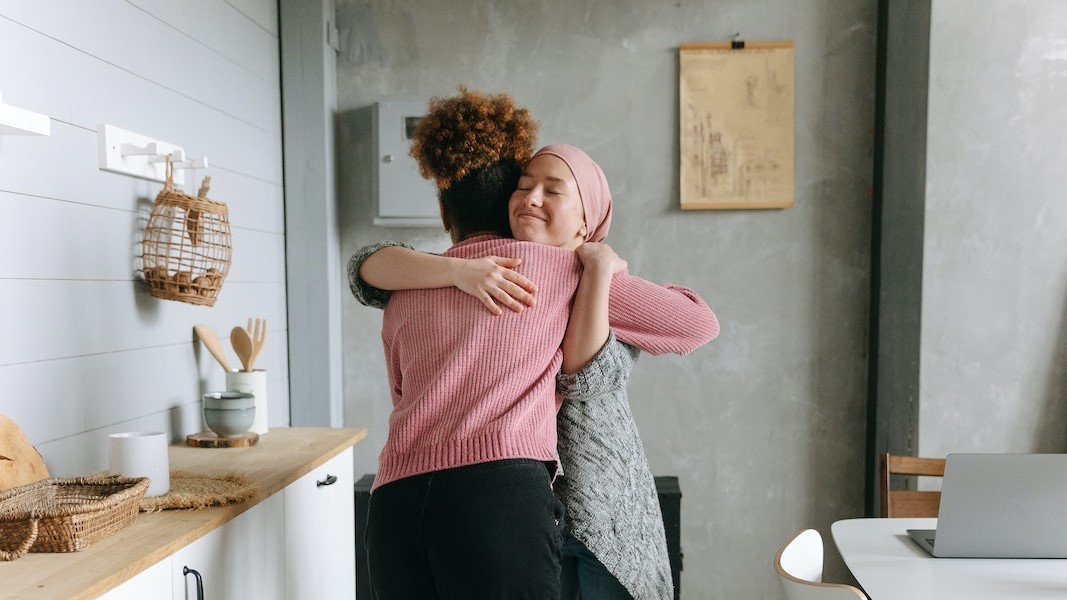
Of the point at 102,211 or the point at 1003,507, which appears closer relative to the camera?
the point at 1003,507

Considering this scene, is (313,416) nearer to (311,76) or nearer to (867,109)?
(311,76)

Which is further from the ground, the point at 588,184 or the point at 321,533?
the point at 588,184

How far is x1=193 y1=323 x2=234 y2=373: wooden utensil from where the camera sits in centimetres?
237

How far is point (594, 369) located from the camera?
150cm

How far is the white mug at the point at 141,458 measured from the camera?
1.61 metres

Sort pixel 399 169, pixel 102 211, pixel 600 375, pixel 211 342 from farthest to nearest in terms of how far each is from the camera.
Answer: pixel 399 169
pixel 211 342
pixel 102 211
pixel 600 375

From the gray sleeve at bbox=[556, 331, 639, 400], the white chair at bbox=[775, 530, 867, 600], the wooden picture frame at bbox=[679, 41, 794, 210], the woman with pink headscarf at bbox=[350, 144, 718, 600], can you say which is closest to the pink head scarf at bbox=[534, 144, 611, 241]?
the woman with pink headscarf at bbox=[350, 144, 718, 600]

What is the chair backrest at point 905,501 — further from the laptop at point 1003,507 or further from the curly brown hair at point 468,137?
the curly brown hair at point 468,137

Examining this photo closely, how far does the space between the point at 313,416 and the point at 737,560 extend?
63.4 inches

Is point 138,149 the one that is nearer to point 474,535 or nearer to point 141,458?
point 141,458

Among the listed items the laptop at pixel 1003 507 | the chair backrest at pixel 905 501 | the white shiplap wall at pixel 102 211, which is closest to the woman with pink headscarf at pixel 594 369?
the laptop at pixel 1003 507

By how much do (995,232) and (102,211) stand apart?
2575 millimetres

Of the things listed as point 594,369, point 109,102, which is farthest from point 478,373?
point 109,102

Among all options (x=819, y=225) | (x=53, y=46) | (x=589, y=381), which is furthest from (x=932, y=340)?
(x=53, y=46)
